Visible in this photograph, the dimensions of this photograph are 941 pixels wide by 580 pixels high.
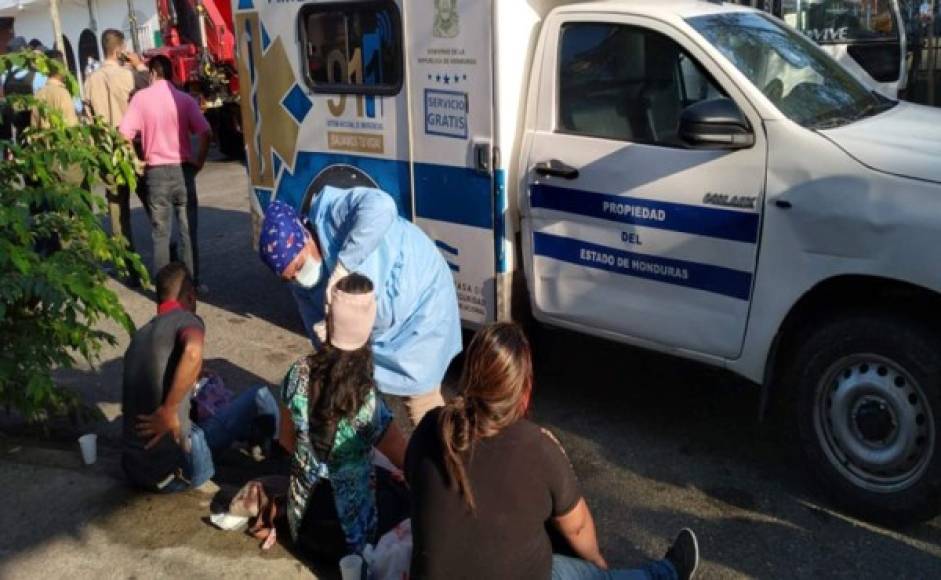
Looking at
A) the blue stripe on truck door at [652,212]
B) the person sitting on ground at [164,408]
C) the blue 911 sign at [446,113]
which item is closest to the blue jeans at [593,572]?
the blue stripe on truck door at [652,212]

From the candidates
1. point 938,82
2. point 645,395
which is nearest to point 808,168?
point 645,395

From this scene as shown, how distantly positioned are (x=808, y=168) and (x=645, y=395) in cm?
181

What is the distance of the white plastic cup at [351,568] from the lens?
124 inches

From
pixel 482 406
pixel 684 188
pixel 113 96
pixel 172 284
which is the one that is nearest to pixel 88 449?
pixel 172 284

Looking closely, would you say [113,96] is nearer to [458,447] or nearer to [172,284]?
[172,284]

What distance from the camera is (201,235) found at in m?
9.77

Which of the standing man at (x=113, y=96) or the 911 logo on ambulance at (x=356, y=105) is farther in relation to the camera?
the standing man at (x=113, y=96)

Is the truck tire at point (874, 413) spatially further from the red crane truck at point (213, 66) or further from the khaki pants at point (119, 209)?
the red crane truck at point (213, 66)

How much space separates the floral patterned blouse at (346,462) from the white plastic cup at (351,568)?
23 centimetres

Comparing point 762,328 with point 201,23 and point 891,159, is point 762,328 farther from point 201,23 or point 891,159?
point 201,23

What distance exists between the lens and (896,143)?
383 centimetres

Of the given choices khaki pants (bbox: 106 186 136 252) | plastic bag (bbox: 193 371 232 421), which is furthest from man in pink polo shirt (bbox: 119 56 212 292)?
plastic bag (bbox: 193 371 232 421)

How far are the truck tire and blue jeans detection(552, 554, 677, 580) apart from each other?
1.10 meters

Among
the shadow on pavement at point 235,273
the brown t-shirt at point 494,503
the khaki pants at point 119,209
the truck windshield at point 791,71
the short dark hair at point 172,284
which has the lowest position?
the shadow on pavement at point 235,273
